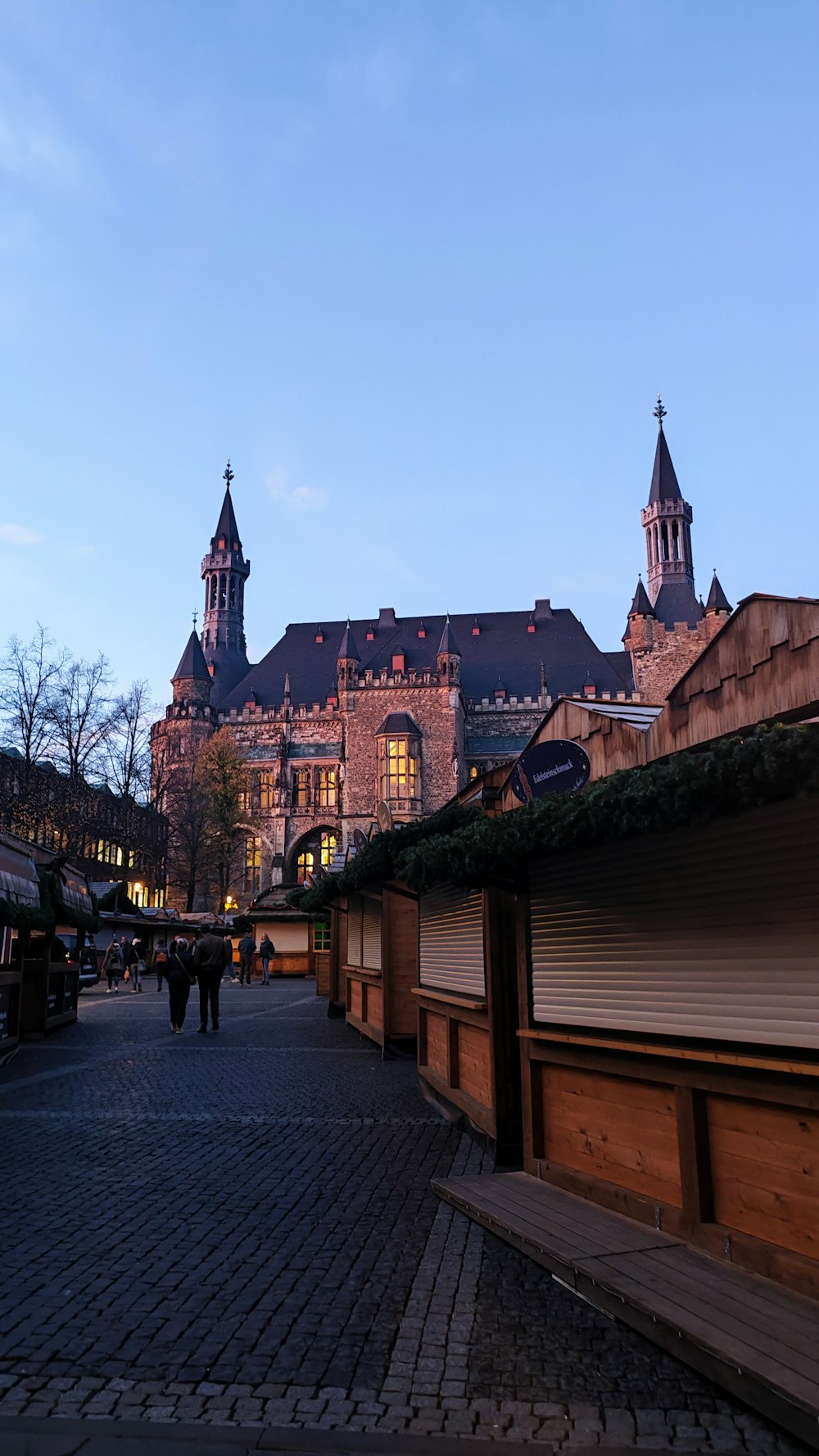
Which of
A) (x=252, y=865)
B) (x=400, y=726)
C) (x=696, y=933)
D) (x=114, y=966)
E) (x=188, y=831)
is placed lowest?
Answer: (x=114, y=966)

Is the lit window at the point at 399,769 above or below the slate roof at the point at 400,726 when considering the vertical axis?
below

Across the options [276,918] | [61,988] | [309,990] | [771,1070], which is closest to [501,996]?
[771,1070]

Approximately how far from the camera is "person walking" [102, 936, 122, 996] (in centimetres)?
2725

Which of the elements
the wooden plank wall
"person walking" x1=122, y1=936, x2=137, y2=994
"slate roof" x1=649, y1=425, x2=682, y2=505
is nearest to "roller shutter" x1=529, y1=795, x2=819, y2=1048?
the wooden plank wall

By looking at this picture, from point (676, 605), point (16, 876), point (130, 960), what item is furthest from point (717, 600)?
point (16, 876)

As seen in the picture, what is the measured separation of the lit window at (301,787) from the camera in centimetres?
5844

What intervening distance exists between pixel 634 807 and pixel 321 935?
28.7 m

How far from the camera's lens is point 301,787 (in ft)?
193

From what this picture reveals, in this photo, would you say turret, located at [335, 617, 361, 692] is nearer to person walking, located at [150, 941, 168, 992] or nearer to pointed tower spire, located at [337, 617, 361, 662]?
pointed tower spire, located at [337, 617, 361, 662]

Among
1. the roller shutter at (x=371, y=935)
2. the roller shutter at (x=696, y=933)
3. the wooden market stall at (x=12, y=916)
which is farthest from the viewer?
the roller shutter at (x=371, y=935)

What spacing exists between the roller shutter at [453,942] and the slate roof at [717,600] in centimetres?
4572

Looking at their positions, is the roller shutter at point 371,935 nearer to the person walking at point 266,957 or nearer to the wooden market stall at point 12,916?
the wooden market stall at point 12,916

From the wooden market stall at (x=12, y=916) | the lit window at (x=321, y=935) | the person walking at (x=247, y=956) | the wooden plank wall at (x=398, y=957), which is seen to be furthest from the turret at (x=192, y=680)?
the wooden plank wall at (x=398, y=957)

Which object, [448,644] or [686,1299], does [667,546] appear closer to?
[448,644]
